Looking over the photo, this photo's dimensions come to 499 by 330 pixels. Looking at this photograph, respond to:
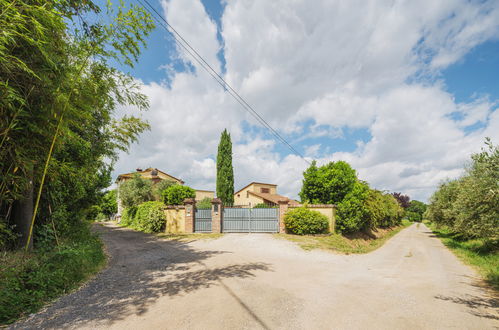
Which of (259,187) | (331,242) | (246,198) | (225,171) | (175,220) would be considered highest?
(225,171)

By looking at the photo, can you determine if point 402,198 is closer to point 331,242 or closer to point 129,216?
point 331,242

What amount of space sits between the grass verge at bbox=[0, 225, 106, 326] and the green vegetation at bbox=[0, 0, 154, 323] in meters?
0.02

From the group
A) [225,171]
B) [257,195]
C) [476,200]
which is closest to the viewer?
[476,200]

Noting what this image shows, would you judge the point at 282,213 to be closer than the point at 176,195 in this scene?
Yes

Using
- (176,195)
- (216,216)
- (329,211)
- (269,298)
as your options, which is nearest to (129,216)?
(176,195)

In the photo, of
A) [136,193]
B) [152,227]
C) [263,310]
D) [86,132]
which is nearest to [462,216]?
[263,310]

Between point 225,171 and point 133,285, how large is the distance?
2002cm

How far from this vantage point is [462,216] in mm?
10992

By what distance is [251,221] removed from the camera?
1516 centimetres

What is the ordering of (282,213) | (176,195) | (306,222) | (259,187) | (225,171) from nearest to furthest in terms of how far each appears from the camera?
(306,222)
(282,213)
(176,195)
(225,171)
(259,187)

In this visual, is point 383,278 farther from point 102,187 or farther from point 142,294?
point 102,187

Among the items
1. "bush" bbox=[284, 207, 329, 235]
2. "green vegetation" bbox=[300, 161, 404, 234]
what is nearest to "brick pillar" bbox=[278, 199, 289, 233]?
"bush" bbox=[284, 207, 329, 235]

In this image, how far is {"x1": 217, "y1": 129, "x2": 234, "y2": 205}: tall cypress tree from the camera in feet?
80.7

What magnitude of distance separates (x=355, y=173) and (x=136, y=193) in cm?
2231
